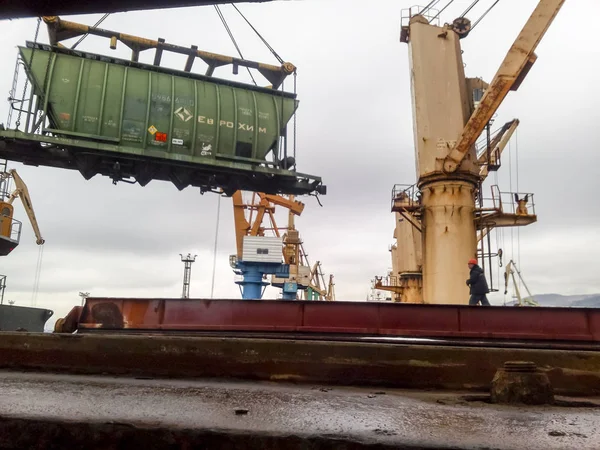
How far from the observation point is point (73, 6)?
4.76 feet

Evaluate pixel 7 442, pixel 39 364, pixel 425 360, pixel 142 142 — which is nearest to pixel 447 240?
pixel 142 142

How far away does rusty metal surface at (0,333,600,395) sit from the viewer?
2.91m

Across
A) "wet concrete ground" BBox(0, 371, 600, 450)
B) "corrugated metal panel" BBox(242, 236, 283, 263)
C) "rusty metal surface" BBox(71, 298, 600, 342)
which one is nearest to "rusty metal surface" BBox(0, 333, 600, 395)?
"wet concrete ground" BBox(0, 371, 600, 450)

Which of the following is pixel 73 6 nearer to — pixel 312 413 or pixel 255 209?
pixel 312 413

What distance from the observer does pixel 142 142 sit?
9.27m

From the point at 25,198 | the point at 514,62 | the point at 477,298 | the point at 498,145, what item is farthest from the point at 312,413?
the point at 25,198

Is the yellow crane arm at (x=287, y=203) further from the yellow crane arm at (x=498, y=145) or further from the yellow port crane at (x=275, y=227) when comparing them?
the yellow crane arm at (x=498, y=145)

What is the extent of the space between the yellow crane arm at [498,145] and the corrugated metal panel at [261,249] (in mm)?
14052

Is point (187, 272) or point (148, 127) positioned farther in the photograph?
point (187, 272)

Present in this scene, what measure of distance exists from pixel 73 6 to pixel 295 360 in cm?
238

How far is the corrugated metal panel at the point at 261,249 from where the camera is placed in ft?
92.1

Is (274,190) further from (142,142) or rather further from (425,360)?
(425,360)

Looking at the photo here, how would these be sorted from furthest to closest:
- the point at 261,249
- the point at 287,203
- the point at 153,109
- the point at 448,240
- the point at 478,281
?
Answer: the point at 287,203
the point at 261,249
the point at 448,240
the point at 153,109
the point at 478,281

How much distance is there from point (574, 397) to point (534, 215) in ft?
45.4
